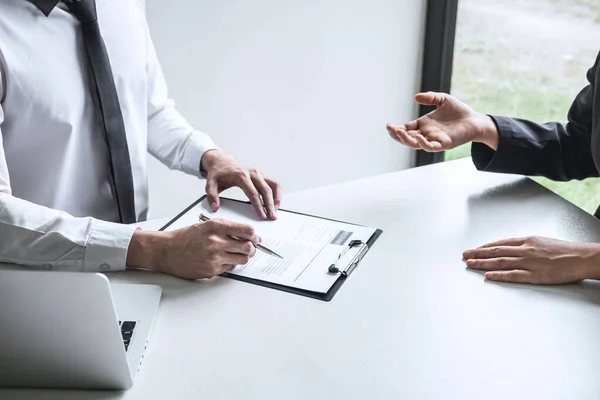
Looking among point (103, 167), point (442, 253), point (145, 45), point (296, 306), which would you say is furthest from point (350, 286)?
point (145, 45)

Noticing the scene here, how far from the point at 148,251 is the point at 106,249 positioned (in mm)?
73

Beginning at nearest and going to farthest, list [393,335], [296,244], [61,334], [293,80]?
1. [61,334]
2. [393,335]
3. [296,244]
4. [293,80]

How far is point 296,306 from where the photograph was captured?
3.79 feet

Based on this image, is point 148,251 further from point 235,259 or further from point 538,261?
point 538,261

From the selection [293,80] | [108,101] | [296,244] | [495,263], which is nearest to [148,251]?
[296,244]

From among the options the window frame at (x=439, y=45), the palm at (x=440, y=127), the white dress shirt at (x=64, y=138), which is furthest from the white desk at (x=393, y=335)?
the window frame at (x=439, y=45)

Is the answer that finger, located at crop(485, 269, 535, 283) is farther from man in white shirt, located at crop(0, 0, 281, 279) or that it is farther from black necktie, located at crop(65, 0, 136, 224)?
black necktie, located at crop(65, 0, 136, 224)

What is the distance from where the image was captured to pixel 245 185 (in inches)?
59.7

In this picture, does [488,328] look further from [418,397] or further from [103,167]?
[103,167]

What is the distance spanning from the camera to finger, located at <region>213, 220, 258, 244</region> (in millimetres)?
1224

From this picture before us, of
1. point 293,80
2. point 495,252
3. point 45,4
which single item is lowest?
point 293,80

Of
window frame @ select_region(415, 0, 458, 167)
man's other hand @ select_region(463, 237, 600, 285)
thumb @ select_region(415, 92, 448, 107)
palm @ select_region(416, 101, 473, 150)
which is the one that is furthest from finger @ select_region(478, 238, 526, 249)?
window frame @ select_region(415, 0, 458, 167)

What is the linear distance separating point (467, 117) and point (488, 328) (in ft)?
2.19

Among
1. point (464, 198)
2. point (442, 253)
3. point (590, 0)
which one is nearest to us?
point (442, 253)
